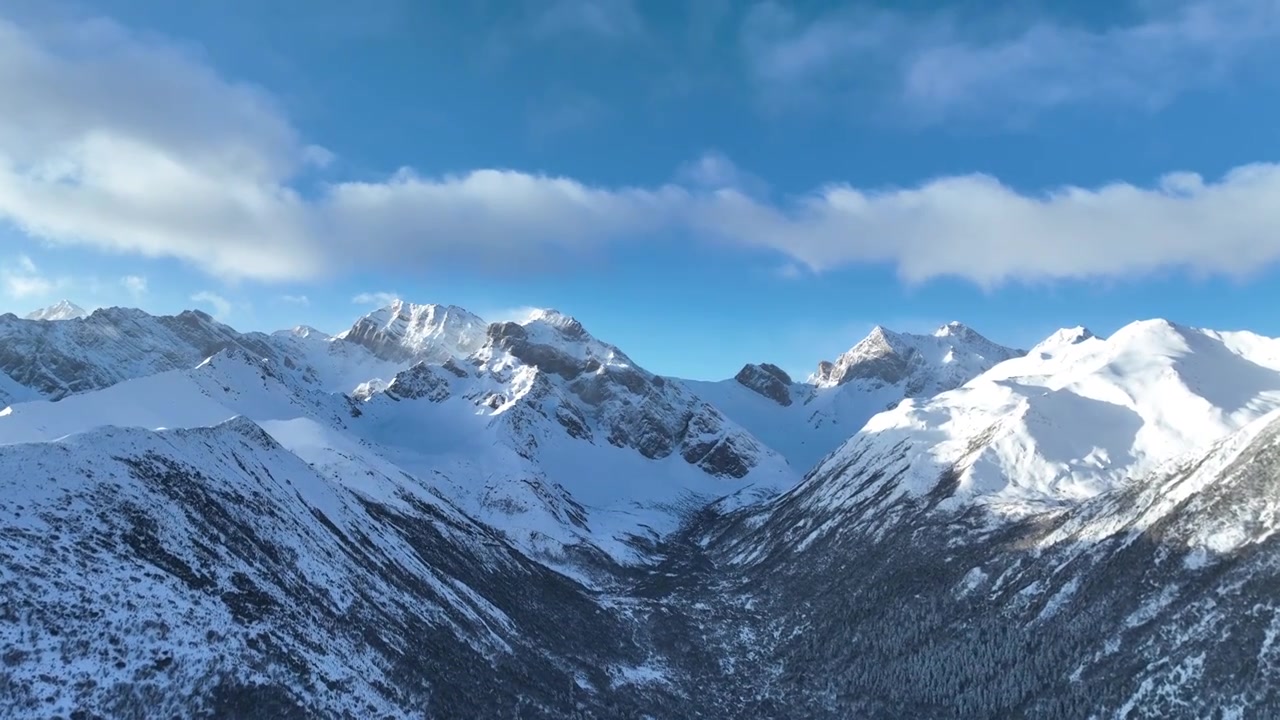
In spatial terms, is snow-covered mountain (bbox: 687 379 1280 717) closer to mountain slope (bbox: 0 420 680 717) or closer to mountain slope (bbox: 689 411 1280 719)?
mountain slope (bbox: 689 411 1280 719)

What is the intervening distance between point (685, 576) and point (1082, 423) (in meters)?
70.4

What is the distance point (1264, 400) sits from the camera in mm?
111938

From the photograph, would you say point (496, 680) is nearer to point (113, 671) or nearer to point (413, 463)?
point (113, 671)

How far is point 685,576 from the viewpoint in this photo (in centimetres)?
13300

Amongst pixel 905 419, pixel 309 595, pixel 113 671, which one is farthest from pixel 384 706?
pixel 905 419

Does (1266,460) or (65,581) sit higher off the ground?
(1266,460)

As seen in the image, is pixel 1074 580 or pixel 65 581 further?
pixel 1074 580

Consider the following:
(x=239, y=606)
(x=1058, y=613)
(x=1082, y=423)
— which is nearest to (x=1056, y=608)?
(x=1058, y=613)

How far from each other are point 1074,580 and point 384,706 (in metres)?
67.4

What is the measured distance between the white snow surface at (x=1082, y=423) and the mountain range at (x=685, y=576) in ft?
2.09

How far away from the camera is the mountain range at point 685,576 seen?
149 ft

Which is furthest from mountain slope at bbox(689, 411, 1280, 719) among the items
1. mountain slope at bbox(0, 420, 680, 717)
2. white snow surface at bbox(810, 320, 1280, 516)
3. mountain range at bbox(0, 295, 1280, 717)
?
mountain slope at bbox(0, 420, 680, 717)

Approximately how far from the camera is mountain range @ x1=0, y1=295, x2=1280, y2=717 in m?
45.5

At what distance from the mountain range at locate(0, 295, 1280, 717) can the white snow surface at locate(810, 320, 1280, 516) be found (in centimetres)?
64
